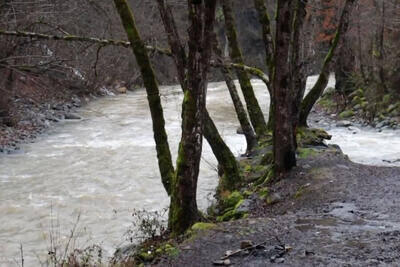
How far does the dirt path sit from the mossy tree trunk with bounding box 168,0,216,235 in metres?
0.50

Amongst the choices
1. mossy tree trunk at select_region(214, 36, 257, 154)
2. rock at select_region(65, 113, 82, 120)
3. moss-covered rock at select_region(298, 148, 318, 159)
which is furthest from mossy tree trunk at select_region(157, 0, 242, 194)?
rock at select_region(65, 113, 82, 120)

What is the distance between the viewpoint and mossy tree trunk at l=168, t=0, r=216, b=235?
205 inches

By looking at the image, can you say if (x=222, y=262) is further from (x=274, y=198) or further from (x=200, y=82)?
(x=274, y=198)

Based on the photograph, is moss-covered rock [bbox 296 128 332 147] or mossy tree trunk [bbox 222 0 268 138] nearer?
moss-covered rock [bbox 296 128 332 147]

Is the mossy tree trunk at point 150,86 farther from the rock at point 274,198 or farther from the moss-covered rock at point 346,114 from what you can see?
the moss-covered rock at point 346,114

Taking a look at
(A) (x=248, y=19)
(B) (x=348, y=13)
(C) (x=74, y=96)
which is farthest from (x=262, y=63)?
(B) (x=348, y=13)

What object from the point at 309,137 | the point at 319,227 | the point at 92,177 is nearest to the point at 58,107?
the point at 92,177

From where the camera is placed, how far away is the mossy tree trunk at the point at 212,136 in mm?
6344

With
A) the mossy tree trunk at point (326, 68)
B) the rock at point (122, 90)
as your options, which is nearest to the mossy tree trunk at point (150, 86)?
the mossy tree trunk at point (326, 68)

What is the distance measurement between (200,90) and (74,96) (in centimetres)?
1942

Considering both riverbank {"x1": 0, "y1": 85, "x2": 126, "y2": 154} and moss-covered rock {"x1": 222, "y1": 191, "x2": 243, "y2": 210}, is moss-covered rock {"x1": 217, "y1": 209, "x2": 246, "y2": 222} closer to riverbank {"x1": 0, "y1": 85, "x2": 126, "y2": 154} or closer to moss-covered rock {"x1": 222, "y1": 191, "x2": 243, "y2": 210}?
moss-covered rock {"x1": 222, "y1": 191, "x2": 243, "y2": 210}

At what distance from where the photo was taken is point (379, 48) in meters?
17.1

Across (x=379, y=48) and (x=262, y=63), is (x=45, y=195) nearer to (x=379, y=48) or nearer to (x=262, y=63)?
(x=379, y=48)

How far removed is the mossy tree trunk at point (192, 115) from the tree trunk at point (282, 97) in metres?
1.98
